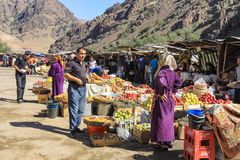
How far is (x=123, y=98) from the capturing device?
12547 mm

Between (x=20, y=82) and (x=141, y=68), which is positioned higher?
(x=141, y=68)

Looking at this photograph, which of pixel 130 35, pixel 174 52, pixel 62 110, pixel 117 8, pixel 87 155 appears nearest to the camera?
pixel 87 155

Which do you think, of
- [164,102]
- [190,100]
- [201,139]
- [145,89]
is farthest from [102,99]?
[201,139]

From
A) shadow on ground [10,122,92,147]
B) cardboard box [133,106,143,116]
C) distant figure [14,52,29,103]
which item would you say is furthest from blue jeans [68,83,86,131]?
distant figure [14,52,29,103]

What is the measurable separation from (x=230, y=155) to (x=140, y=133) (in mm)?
2242

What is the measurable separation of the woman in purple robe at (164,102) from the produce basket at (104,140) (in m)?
0.96

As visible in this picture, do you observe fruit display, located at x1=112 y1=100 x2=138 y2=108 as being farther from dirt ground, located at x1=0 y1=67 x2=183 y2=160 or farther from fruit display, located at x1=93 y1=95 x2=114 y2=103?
dirt ground, located at x1=0 y1=67 x2=183 y2=160

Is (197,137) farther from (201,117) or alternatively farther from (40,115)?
(40,115)

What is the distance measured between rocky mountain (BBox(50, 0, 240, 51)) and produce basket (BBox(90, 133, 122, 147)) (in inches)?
1291

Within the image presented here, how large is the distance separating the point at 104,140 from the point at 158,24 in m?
71.5

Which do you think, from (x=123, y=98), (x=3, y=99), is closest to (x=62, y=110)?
(x=123, y=98)

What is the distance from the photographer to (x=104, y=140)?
337 inches

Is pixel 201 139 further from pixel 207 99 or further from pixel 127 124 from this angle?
pixel 207 99

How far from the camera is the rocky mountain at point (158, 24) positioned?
53625 mm
